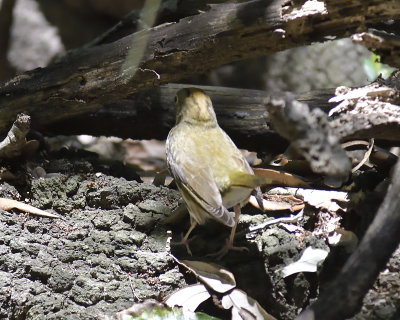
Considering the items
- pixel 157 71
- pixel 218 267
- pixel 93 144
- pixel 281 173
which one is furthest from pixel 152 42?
pixel 93 144

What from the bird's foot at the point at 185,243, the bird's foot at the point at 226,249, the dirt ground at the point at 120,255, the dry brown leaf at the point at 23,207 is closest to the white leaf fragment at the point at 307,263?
the dirt ground at the point at 120,255

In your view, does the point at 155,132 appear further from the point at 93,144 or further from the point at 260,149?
the point at 93,144

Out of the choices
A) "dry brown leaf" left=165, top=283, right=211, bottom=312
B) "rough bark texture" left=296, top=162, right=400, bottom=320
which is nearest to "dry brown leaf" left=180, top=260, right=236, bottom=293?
"dry brown leaf" left=165, top=283, right=211, bottom=312

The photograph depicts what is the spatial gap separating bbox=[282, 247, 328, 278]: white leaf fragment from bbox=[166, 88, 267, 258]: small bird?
29 cm

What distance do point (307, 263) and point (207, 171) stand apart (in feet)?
2.46

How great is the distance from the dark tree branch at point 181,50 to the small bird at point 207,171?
14.2 inches

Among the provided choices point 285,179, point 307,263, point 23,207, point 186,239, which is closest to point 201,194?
point 186,239

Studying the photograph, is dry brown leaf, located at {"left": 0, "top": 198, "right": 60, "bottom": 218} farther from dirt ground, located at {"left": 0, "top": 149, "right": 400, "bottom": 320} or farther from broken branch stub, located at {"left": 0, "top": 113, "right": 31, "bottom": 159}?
broken branch stub, located at {"left": 0, "top": 113, "right": 31, "bottom": 159}

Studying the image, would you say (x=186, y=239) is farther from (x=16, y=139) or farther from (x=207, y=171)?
(x=16, y=139)

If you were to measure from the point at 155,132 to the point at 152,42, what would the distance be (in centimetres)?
105

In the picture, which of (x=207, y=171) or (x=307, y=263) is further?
(x=207, y=171)

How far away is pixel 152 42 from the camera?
3.44 m

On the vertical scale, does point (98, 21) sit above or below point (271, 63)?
above

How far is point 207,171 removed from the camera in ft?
10.5
